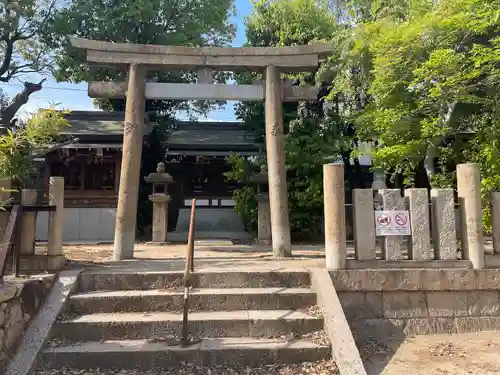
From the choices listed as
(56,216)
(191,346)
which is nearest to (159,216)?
(56,216)

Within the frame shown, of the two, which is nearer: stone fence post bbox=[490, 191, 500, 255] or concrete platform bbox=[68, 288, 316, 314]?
concrete platform bbox=[68, 288, 316, 314]

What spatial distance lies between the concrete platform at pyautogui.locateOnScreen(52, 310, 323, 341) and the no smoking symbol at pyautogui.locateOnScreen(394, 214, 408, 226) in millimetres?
1918

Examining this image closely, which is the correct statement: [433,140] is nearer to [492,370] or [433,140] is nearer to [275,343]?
[492,370]

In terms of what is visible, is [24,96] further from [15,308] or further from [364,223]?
[364,223]

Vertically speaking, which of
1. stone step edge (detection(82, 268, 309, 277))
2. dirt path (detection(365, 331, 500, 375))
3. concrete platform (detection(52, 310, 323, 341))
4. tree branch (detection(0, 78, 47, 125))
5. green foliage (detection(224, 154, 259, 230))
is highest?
tree branch (detection(0, 78, 47, 125))

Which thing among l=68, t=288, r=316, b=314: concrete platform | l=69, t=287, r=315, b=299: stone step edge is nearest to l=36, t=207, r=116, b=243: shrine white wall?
l=69, t=287, r=315, b=299: stone step edge

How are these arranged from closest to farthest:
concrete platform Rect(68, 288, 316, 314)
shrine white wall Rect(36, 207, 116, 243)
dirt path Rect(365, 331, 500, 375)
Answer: dirt path Rect(365, 331, 500, 375)
concrete platform Rect(68, 288, 316, 314)
shrine white wall Rect(36, 207, 116, 243)

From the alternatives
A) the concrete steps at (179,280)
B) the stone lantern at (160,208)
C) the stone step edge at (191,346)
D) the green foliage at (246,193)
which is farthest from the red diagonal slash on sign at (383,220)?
the green foliage at (246,193)

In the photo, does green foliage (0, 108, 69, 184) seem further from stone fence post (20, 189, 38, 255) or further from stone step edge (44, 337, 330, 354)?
stone step edge (44, 337, 330, 354)

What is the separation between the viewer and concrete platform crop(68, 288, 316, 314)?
509 centimetres

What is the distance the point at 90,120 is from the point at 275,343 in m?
15.1

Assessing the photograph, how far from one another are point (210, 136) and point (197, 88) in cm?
964

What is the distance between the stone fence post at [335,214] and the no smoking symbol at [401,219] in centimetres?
82

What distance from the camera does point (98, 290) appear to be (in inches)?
216
